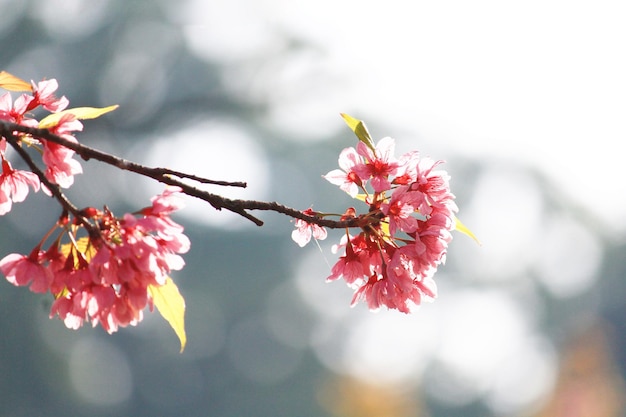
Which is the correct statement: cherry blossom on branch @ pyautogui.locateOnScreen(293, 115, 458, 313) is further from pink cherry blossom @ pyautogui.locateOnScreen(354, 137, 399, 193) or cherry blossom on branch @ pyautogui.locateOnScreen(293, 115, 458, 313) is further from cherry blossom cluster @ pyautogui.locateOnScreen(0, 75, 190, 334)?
cherry blossom cluster @ pyautogui.locateOnScreen(0, 75, 190, 334)

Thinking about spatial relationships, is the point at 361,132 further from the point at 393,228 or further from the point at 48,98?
the point at 48,98

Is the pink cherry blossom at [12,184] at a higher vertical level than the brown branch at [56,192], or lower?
lower

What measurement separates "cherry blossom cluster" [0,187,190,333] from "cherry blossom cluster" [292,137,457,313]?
16cm

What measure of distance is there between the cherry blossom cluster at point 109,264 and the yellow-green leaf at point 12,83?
20 cm

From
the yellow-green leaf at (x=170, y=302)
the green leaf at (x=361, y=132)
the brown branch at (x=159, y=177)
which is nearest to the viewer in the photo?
the brown branch at (x=159, y=177)

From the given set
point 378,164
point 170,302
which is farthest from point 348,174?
point 170,302

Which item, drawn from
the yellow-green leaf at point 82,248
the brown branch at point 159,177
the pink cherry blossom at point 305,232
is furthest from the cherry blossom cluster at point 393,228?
the yellow-green leaf at point 82,248

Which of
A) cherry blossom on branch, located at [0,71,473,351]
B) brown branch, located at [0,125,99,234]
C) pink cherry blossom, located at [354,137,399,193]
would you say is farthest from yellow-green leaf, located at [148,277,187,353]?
pink cherry blossom, located at [354,137,399,193]

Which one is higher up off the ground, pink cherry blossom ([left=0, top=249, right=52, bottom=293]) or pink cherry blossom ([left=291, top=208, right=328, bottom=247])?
pink cherry blossom ([left=291, top=208, right=328, bottom=247])

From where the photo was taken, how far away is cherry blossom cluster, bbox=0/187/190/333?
2.42 ft

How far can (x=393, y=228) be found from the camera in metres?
0.84

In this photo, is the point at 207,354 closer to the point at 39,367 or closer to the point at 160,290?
the point at 39,367

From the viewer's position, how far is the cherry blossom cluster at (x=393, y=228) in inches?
34.1

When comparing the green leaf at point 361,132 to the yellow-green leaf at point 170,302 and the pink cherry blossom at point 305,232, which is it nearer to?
the pink cherry blossom at point 305,232
